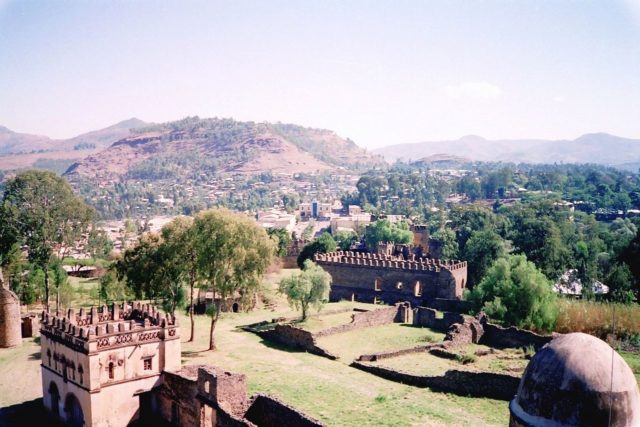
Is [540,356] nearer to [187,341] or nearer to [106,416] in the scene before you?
[106,416]

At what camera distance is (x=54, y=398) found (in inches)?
974

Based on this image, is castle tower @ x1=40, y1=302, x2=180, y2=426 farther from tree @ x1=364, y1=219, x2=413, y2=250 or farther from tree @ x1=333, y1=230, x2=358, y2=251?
tree @ x1=364, y1=219, x2=413, y2=250

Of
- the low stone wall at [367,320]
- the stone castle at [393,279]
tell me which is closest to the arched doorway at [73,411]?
the low stone wall at [367,320]

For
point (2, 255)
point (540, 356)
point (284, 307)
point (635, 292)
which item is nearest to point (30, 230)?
point (2, 255)

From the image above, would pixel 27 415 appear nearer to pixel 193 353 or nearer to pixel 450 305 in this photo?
pixel 193 353

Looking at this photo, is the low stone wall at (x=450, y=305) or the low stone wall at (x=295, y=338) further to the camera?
the low stone wall at (x=450, y=305)

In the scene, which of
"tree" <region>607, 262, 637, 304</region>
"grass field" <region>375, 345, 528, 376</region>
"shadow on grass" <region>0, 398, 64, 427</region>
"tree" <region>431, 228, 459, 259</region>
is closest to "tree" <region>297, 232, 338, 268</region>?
"tree" <region>431, 228, 459, 259</region>

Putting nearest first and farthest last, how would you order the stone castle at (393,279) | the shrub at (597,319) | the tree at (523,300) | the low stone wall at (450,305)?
the shrub at (597,319), the tree at (523,300), the low stone wall at (450,305), the stone castle at (393,279)

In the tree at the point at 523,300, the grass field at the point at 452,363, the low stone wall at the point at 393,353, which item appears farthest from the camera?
the tree at the point at 523,300

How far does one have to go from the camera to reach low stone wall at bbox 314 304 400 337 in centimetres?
3578

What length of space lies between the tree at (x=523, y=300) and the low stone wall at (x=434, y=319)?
2207 mm

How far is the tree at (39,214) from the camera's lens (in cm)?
4028

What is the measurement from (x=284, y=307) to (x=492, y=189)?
429 ft

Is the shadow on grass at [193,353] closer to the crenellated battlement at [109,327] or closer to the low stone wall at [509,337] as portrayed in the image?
the crenellated battlement at [109,327]
